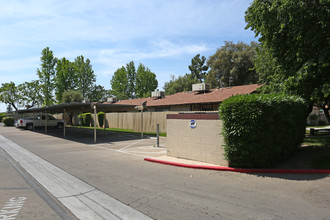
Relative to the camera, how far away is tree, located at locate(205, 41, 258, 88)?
132ft

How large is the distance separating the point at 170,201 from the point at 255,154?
380cm

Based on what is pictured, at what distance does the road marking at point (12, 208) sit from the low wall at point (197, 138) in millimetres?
6061

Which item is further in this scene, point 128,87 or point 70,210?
point 128,87

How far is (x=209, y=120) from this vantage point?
8.96 m

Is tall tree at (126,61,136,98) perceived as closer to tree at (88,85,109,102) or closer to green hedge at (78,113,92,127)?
tree at (88,85,109,102)

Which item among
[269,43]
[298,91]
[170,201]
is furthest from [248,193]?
[269,43]

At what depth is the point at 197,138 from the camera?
30.6 feet

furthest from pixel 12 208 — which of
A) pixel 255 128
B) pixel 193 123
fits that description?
pixel 255 128

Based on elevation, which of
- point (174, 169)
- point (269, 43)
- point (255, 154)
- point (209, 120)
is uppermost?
point (269, 43)

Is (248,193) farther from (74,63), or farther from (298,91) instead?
(74,63)

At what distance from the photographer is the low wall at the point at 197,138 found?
28.5 ft

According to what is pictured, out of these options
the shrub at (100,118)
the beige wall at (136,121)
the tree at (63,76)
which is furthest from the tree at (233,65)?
the tree at (63,76)

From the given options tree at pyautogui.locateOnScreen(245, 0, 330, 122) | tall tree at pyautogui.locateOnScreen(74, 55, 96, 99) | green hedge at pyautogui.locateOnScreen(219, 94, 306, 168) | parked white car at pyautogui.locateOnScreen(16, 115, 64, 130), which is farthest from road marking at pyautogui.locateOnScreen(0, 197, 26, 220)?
tall tree at pyautogui.locateOnScreen(74, 55, 96, 99)

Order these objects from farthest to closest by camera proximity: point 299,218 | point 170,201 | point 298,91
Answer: point 298,91, point 170,201, point 299,218
